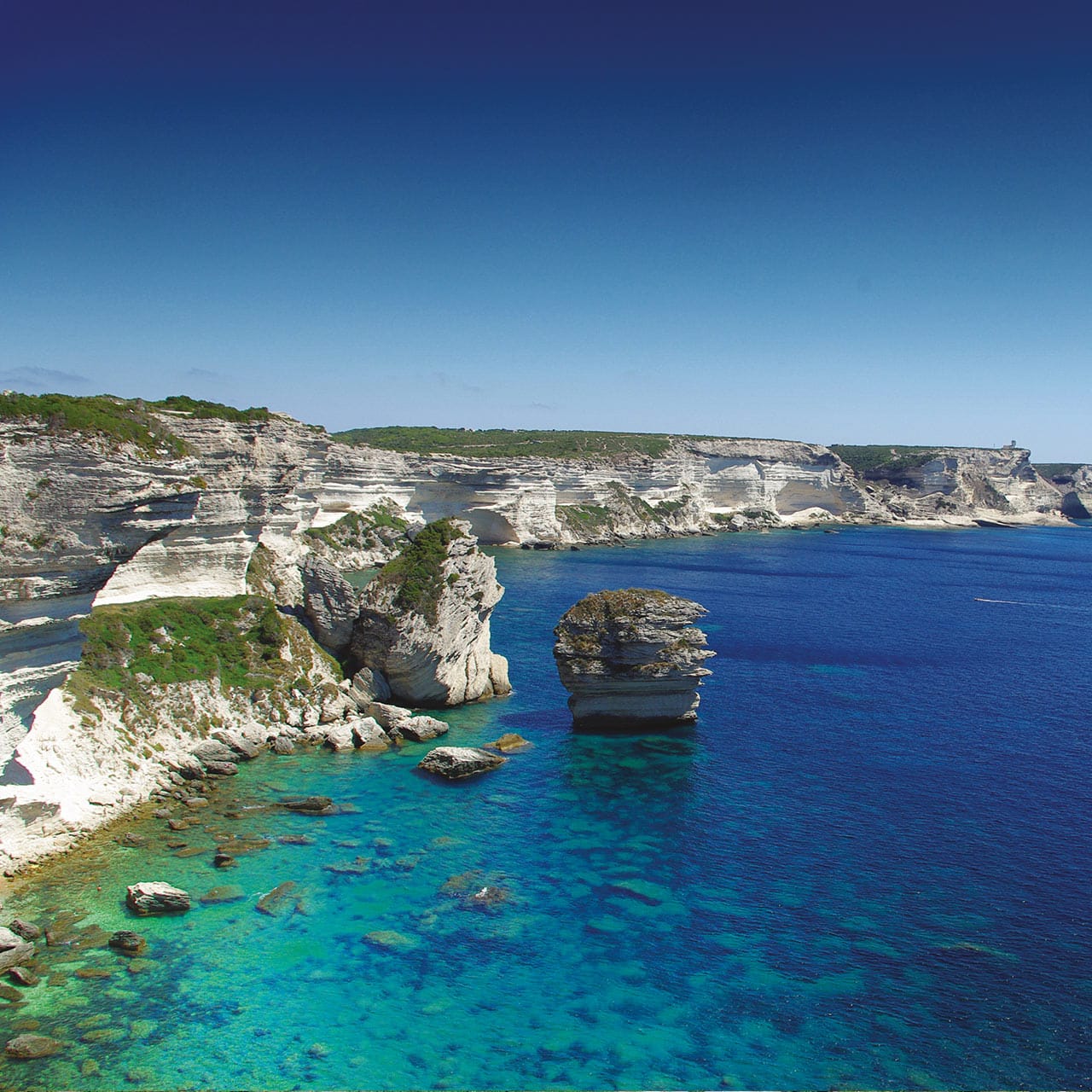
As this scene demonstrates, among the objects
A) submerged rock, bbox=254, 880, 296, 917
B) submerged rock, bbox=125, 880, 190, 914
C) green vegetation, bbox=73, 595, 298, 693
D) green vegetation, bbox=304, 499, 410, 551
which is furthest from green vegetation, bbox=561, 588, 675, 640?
green vegetation, bbox=304, 499, 410, 551

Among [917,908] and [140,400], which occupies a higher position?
[140,400]

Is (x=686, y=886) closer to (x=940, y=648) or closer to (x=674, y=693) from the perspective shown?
(x=674, y=693)

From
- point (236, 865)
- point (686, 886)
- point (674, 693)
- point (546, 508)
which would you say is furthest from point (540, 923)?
point (546, 508)

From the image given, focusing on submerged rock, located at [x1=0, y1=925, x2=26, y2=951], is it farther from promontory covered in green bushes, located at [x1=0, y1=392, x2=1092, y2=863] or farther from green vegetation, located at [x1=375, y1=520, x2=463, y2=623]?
green vegetation, located at [x1=375, y1=520, x2=463, y2=623]

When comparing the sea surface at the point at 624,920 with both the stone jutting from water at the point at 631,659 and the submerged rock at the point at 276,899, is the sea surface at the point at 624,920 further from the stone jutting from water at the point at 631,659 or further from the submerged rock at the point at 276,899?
the stone jutting from water at the point at 631,659

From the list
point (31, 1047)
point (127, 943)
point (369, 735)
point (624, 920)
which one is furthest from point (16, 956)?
point (369, 735)

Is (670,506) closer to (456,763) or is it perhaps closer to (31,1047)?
(456,763)
